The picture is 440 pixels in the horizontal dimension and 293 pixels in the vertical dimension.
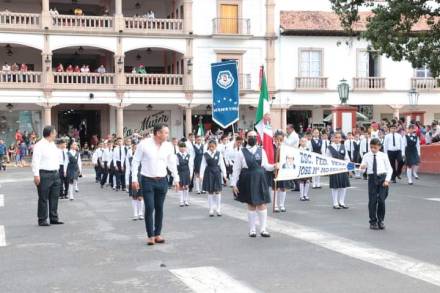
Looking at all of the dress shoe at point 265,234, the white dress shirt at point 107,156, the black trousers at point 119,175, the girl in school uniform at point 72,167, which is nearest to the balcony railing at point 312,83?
the white dress shirt at point 107,156

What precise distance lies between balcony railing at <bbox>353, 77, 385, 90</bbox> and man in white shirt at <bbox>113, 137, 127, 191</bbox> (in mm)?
23671

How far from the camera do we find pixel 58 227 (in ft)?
41.2

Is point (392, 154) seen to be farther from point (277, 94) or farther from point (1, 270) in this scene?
point (277, 94)

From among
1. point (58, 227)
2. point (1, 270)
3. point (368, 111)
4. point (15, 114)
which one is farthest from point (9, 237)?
point (368, 111)

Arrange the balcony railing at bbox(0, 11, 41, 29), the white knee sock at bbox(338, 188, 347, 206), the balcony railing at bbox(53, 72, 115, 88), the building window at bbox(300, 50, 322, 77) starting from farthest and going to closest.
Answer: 1. the building window at bbox(300, 50, 322, 77)
2. the balcony railing at bbox(53, 72, 115, 88)
3. the balcony railing at bbox(0, 11, 41, 29)
4. the white knee sock at bbox(338, 188, 347, 206)

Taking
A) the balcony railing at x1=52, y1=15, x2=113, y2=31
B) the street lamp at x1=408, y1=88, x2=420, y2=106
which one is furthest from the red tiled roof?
the balcony railing at x1=52, y1=15, x2=113, y2=31

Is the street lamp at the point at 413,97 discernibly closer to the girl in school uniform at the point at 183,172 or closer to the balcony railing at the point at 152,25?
the balcony railing at the point at 152,25

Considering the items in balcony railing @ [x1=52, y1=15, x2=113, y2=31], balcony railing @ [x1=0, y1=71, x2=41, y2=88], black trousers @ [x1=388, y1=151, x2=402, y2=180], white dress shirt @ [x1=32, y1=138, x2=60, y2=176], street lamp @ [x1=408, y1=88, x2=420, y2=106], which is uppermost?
balcony railing @ [x1=52, y1=15, x2=113, y2=31]

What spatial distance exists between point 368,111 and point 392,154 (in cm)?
2190

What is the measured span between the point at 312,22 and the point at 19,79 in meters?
18.5

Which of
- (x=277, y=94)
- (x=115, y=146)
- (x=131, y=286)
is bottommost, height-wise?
(x=131, y=286)

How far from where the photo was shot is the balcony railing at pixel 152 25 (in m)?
38.0

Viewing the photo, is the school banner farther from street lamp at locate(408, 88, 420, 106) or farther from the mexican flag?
street lamp at locate(408, 88, 420, 106)

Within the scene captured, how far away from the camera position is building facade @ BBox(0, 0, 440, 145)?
36.8 metres
